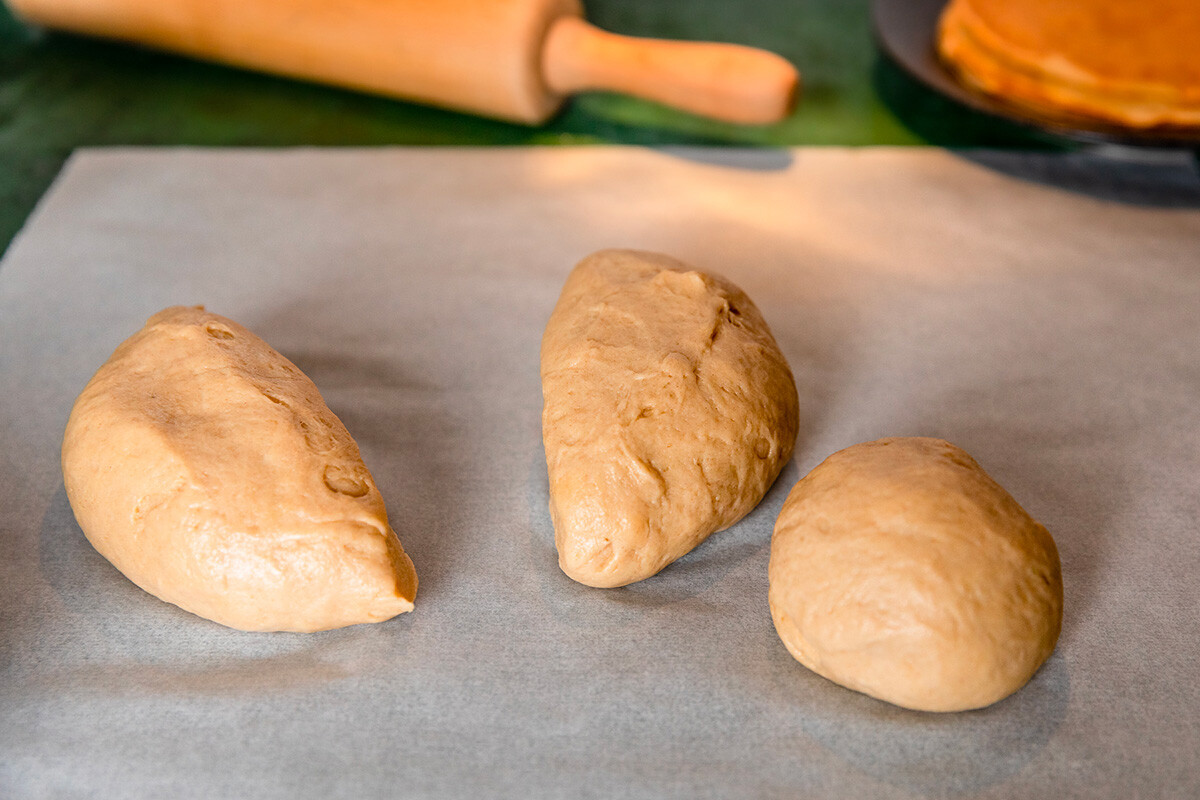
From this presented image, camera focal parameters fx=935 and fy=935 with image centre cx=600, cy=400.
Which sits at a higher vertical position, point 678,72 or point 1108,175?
point 678,72

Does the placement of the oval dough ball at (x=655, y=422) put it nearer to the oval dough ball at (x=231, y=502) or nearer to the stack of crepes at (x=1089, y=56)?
the oval dough ball at (x=231, y=502)

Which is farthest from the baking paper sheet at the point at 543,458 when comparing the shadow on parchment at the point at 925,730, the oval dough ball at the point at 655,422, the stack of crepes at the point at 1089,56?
the stack of crepes at the point at 1089,56

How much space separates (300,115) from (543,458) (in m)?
1.27

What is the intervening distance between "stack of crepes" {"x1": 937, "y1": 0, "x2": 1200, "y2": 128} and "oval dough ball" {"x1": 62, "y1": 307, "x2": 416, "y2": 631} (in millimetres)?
1438

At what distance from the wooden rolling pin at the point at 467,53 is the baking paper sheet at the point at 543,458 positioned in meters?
0.16

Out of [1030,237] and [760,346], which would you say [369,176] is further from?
[1030,237]

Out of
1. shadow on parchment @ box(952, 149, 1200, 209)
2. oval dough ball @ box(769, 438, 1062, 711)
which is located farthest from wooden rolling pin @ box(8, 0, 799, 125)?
oval dough ball @ box(769, 438, 1062, 711)

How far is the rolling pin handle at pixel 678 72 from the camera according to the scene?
1802mm

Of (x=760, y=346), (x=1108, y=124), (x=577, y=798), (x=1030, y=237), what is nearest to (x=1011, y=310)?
(x=1030, y=237)

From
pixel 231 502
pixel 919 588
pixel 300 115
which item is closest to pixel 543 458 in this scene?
pixel 231 502

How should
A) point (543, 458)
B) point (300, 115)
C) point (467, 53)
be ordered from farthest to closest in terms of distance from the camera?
point (300, 115)
point (467, 53)
point (543, 458)

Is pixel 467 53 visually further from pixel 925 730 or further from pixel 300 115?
pixel 925 730

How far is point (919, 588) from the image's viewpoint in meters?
1.00

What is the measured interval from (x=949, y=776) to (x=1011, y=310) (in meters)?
0.93
